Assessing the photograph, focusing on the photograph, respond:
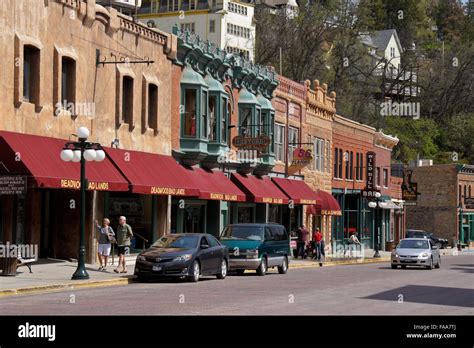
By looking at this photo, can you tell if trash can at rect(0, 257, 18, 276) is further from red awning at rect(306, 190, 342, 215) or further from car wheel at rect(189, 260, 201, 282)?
red awning at rect(306, 190, 342, 215)

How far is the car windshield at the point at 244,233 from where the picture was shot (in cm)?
3422

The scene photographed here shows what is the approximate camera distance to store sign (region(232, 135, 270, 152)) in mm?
43000

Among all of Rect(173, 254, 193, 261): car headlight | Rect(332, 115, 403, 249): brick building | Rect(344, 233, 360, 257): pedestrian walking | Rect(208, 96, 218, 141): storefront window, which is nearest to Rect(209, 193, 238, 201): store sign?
Rect(208, 96, 218, 141): storefront window

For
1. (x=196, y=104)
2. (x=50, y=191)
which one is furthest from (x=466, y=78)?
(x=50, y=191)

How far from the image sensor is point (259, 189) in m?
47.1

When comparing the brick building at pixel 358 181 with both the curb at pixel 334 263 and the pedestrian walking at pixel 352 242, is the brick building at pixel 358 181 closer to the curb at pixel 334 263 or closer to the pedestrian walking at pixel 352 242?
the pedestrian walking at pixel 352 242

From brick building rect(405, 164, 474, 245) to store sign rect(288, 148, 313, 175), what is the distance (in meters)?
37.9

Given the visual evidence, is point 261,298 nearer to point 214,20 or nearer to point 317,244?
point 317,244

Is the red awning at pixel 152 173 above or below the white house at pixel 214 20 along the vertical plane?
below

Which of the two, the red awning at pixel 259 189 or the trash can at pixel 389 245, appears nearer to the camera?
the red awning at pixel 259 189

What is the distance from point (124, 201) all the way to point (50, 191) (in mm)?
4440

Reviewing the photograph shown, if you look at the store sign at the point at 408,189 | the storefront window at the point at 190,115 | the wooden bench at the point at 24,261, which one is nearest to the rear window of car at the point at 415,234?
the store sign at the point at 408,189
